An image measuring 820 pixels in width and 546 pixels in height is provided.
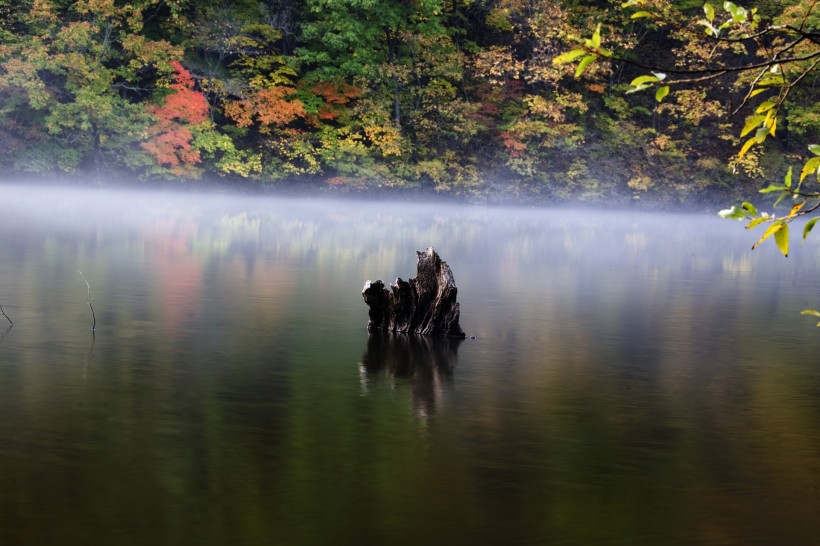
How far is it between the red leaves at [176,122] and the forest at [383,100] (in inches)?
3.4

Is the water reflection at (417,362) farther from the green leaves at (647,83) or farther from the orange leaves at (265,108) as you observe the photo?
the orange leaves at (265,108)

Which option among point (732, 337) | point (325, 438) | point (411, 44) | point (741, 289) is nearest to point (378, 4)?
point (411, 44)

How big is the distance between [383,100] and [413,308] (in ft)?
100

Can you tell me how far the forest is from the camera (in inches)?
1581

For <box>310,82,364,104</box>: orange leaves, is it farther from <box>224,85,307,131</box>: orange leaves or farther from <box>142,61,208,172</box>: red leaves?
<box>142,61,208,172</box>: red leaves

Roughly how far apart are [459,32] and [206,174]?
11.6m

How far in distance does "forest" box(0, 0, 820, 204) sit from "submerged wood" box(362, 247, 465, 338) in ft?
89.6

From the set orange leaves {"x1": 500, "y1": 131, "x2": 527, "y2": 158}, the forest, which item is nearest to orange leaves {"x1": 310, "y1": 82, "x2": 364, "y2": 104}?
the forest

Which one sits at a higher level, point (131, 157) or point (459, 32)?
point (459, 32)

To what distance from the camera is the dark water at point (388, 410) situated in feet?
21.6

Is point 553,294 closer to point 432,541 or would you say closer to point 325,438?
point 325,438

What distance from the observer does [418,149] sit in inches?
1762

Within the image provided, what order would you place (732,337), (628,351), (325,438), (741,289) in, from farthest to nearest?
(741,289)
(732,337)
(628,351)
(325,438)

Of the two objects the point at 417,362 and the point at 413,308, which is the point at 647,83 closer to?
the point at 417,362
